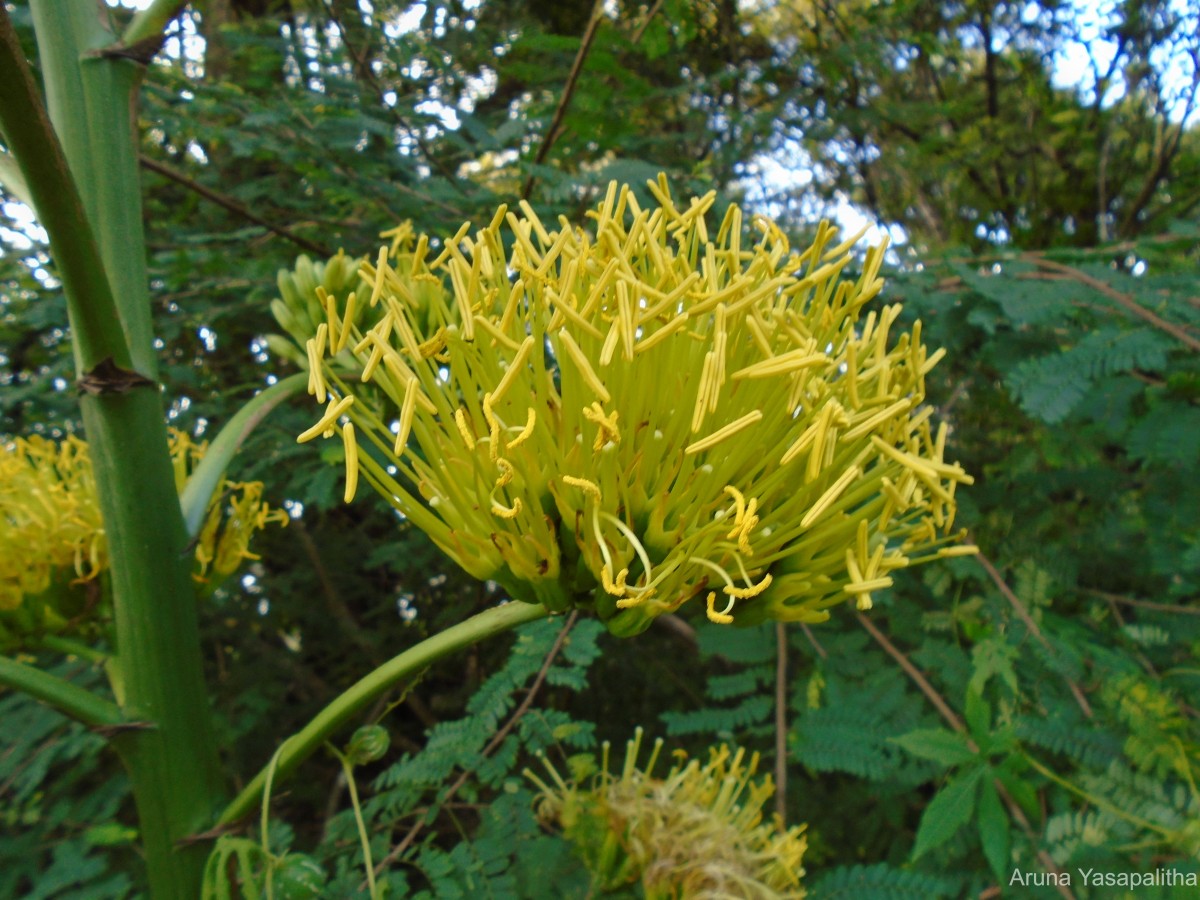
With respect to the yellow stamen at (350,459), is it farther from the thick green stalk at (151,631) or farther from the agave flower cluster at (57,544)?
the agave flower cluster at (57,544)

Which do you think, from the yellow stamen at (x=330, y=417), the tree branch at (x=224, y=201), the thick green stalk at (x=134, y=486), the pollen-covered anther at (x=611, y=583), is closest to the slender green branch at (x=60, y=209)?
the thick green stalk at (x=134, y=486)

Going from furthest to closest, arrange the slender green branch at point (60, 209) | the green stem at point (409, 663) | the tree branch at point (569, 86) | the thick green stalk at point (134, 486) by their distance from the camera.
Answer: the tree branch at point (569, 86) → the thick green stalk at point (134, 486) → the green stem at point (409, 663) → the slender green branch at point (60, 209)

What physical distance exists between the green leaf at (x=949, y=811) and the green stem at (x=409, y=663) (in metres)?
0.61

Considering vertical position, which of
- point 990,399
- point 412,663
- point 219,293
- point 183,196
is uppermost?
point 183,196

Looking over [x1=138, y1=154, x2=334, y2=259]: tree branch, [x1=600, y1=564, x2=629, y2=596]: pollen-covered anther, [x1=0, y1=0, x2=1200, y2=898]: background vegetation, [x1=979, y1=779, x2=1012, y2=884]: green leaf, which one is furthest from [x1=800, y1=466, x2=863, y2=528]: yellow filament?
[x1=138, y1=154, x2=334, y2=259]: tree branch

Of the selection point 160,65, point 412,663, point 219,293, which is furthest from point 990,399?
point 160,65

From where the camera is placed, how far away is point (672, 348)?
2.47 feet

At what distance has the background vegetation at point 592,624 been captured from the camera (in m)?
1.14

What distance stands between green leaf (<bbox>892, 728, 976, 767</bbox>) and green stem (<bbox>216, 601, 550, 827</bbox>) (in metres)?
0.60

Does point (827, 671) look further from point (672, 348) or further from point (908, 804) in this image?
point (672, 348)

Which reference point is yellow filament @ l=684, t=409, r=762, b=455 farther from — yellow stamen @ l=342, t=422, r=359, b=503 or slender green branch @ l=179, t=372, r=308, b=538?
slender green branch @ l=179, t=372, r=308, b=538

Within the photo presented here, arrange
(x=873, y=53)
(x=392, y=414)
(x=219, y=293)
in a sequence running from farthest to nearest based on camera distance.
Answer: (x=873, y=53), (x=219, y=293), (x=392, y=414)

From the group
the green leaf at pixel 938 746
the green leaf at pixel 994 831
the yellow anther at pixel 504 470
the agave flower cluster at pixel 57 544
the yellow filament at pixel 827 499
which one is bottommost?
the green leaf at pixel 994 831

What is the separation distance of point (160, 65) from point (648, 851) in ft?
5.95
